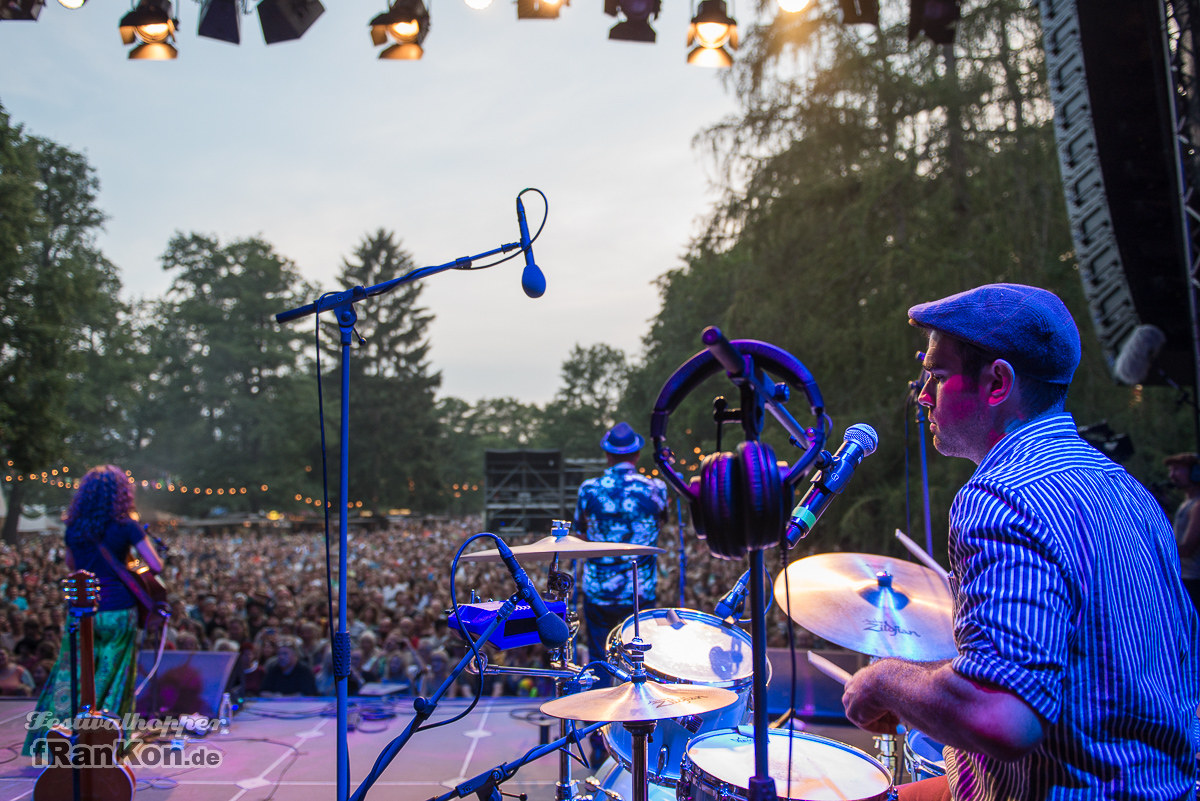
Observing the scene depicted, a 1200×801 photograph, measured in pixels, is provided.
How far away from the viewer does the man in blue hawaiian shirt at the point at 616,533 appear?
471cm

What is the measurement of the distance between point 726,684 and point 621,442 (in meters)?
2.19

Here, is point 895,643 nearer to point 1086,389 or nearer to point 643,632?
point 643,632

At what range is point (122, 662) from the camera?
4.18m

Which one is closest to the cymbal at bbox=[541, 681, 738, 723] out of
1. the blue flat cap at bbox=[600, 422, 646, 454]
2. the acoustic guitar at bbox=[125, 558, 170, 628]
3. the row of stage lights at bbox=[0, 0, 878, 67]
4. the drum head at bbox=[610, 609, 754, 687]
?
the drum head at bbox=[610, 609, 754, 687]

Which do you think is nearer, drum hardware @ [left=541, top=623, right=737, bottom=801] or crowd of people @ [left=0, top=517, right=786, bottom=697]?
drum hardware @ [left=541, top=623, right=737, bottom=801]

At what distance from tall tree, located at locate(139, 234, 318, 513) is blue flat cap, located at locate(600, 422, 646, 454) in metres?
41.3

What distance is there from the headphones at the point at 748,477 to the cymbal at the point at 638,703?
3.54ft

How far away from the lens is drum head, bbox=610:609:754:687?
2.96 metres

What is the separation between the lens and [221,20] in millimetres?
6371

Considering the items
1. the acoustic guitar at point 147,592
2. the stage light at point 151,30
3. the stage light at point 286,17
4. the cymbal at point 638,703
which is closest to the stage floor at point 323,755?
the acoustic guitar at point 147,592

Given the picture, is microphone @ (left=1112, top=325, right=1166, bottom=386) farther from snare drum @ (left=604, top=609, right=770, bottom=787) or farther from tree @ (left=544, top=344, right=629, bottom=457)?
tree @ (left=544, top=344, right=629, bottom=457)

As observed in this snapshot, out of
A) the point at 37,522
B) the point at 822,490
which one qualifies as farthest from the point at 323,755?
the point at 37,522

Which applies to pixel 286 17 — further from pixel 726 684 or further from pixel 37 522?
pixel 37 522

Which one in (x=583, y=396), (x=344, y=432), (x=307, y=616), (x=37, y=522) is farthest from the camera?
(x=583, y=396)
